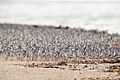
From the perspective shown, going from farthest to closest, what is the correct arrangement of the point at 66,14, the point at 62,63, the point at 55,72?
1. the point at 66,14
2. the point at 62,63
3. the point at 55,72

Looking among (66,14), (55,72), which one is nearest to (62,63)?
(55,72)

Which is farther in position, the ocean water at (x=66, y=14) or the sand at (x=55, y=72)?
the ocean water at (x=66, y=14)

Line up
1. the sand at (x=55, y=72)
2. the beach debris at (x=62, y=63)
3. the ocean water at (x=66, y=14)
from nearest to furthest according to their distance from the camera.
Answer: the sand at (x=55, y=72) < the beach debris at (x=62, y=63) < the ocean water at (x=66, y=14)

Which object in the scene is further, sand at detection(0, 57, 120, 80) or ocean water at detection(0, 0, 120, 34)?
ocean water at detection(0, 0, 120, 34)

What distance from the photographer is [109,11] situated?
119 ft

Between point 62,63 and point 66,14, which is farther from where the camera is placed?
point 66,14

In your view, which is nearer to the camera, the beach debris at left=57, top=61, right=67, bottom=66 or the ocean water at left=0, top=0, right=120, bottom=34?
the beach debris at left=57, top=61, right=67, bottom=66

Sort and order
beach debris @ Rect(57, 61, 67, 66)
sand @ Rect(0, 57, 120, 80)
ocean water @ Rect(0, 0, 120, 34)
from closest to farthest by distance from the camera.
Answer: sand @ Rect(0, 57, 120, 80)
beach debris @ Rect(57, 61, 67, 66)
ocean water @ Rect(0, 0, 120, 34)

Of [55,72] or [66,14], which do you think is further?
[66,14]

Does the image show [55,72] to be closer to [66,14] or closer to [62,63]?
[62,63]

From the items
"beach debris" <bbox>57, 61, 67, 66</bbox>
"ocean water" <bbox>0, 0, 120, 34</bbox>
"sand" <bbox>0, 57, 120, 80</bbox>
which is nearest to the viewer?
"sand" <bbox>0, 57, 120, 80</bbox>

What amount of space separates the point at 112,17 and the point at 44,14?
5588 mm

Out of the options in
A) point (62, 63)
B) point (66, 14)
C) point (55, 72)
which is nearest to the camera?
point (55, 72)

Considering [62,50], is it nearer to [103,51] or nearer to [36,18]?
[103,51]
